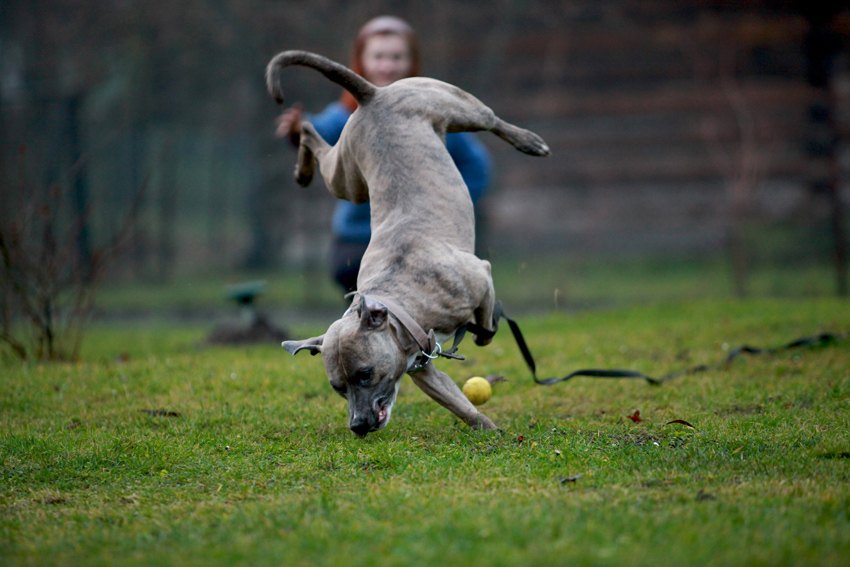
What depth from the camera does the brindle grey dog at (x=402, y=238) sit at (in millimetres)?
3756

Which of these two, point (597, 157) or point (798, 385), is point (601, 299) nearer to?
point (597, 157)

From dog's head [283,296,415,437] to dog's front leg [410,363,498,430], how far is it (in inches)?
11.7

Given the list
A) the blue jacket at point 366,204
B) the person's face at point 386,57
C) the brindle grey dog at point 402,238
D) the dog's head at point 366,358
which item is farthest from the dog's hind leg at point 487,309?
the person's face at point 386,57

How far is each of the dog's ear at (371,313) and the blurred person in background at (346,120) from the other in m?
2.06

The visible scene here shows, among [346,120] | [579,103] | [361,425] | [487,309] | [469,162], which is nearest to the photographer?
[361,425]

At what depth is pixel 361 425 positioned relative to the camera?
3.77m

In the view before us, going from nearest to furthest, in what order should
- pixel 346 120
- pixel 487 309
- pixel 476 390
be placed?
pixel 487 309 → pixel 476 390 → pixel 346 120

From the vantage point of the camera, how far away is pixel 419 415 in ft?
16.0

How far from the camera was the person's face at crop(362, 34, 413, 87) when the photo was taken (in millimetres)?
5910

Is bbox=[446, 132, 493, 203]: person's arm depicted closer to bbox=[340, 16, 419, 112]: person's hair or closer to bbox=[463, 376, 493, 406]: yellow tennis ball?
bbox=[340, 16, 419, 112]: person's hair

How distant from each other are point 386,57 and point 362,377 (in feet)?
10.0

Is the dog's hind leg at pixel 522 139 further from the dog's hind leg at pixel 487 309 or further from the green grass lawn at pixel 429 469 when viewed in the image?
the green grass lawn at pixel 429 469

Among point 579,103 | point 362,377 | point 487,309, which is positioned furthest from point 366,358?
point 579,103

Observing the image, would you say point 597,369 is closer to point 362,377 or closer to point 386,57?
point 362,377
